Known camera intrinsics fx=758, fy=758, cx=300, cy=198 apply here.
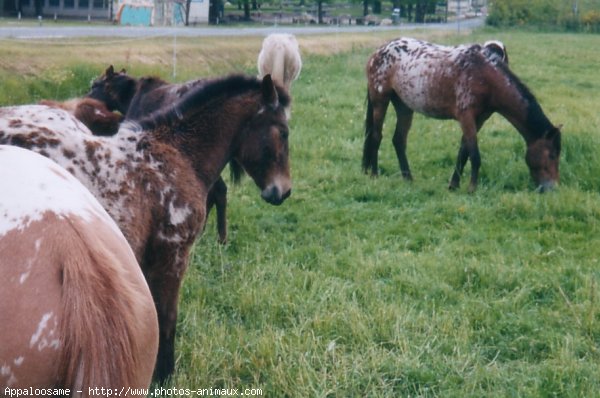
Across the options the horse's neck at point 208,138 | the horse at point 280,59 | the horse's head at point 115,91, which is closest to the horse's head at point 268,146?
the horse's neck at point 208,138

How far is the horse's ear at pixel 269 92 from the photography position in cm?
502

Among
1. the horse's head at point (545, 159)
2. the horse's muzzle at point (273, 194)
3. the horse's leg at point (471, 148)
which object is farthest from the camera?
the horse's leg at point (471, 148)

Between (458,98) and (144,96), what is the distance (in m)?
3.95

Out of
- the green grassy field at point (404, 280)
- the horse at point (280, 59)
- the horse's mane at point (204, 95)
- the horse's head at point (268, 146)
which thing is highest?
the horse at point (280, 59)

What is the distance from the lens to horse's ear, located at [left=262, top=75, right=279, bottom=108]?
5020mm

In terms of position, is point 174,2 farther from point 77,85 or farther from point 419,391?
point 419,391

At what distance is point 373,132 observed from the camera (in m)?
9.97

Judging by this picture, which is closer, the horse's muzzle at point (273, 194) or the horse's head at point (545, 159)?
the horse's muzzle at point (273, 194)

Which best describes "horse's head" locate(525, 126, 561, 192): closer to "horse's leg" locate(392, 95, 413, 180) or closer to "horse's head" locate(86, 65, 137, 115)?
"horse's leg" locate(392, 95, 413, 180)

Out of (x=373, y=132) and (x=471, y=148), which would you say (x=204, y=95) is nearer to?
(x=471, y=148)

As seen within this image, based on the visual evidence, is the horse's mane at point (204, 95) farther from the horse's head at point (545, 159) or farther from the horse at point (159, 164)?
the horse's head at point (545, 159)

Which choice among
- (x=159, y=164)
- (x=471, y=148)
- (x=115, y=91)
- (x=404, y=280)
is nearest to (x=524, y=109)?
(x=471, y=148)

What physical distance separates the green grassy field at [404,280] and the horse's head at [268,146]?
763 millimetres

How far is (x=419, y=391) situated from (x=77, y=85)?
36.8ft
